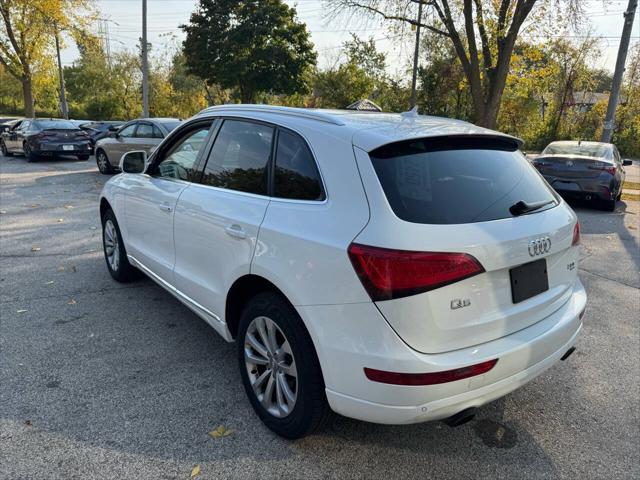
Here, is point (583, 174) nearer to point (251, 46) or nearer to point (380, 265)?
point (380, 265)

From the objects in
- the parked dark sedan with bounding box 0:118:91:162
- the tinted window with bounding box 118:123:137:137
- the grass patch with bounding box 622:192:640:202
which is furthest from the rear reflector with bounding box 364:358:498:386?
the parked dark sedan with bounding box 0:118:91:162

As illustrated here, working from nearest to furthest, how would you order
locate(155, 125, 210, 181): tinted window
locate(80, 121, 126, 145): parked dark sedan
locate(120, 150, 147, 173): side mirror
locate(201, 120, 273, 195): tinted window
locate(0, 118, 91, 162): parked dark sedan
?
locate(201, 120, 273, 195): tinted window
locate(155, 125, 210, 181): tinted window
locate(120, 150, 147, 173): side mirror
locate(0, 118, 91, 162): parked dark sedan
locate(80, 121, 126, 145): parked dark sedan

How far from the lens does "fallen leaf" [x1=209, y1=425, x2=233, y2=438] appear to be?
2.63 metres

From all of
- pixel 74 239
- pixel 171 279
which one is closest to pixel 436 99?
pixel 74 239

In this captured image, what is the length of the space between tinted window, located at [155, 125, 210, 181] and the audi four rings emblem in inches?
89.1

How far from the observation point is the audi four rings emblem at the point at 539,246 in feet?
7.57

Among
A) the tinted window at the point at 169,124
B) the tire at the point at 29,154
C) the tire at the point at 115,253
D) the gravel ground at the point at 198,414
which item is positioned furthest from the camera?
the tire at the point at 29,154

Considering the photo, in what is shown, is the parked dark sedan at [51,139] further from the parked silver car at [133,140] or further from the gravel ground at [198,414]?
the gravel ground at [198,414]

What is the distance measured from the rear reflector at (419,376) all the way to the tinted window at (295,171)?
854mm

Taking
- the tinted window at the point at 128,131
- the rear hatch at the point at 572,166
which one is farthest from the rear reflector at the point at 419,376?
the tinted window at the point at 128,131

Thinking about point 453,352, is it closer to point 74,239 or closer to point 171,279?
point 171,279

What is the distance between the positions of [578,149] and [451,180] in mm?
9518

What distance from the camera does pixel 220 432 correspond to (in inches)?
104

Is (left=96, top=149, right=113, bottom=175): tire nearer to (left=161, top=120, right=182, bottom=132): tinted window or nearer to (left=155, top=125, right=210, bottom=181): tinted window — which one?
(left=161, top=120, right=182, bottom=132): tinted window
